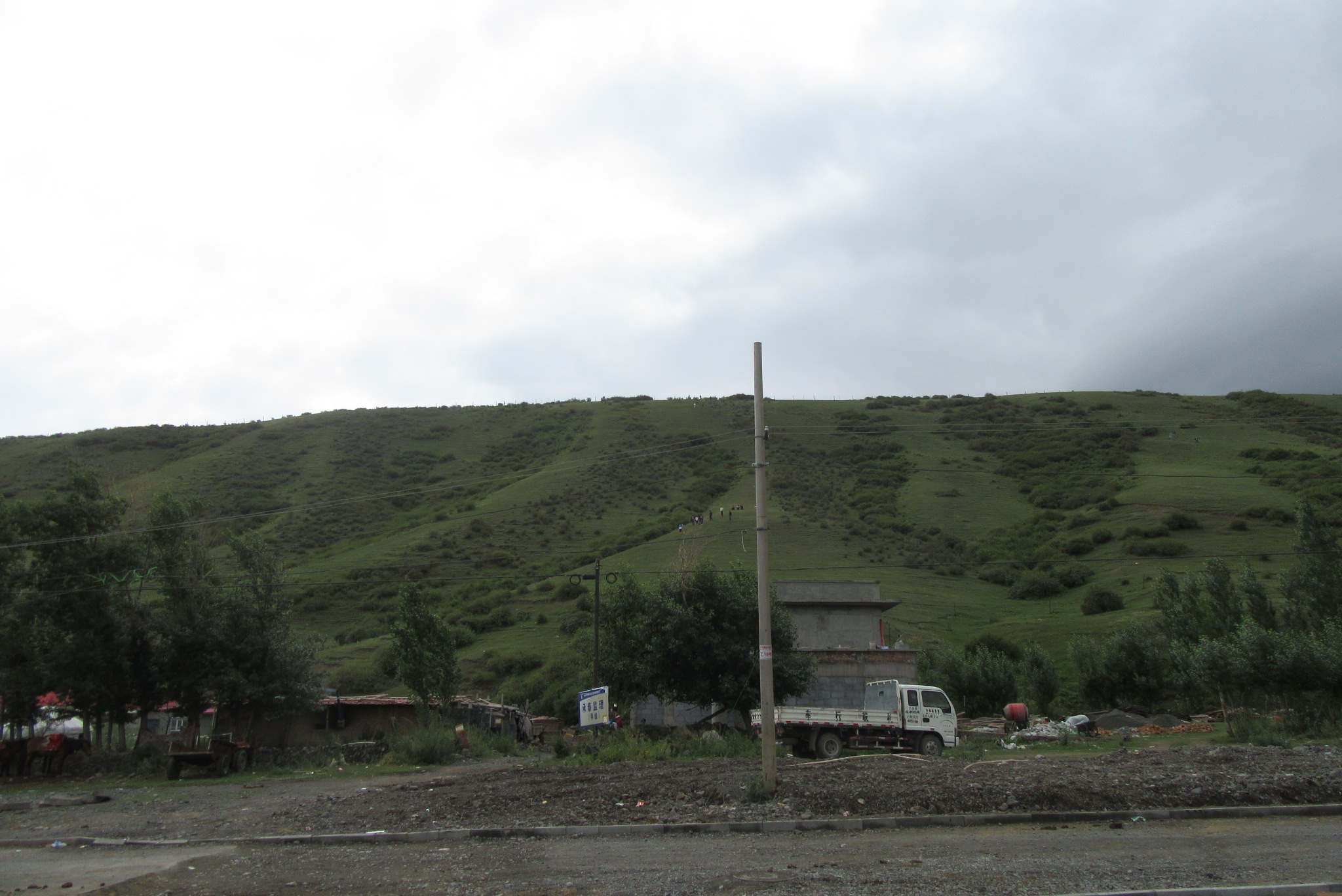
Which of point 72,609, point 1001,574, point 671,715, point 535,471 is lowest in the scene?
point 671,715

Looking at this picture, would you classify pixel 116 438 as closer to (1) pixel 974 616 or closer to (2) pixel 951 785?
(1) pixel 974 616

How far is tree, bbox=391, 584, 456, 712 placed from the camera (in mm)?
30547

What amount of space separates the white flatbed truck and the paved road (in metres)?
14.8

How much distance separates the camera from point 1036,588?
6091cm

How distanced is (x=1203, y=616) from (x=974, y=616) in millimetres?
14708

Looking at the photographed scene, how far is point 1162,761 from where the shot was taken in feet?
49.9

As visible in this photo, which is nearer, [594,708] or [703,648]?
[594,708]

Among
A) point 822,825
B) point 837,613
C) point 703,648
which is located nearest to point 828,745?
point 703,648

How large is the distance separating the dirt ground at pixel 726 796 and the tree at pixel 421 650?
39.8 ft

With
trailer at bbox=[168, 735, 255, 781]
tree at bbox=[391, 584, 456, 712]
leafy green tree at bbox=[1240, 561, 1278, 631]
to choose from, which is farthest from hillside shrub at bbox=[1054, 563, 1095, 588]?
trailer at bbox=[168, 735, 255, 781]

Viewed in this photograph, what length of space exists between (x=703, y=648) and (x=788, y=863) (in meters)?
19.8

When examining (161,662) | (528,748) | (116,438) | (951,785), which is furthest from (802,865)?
(116,438)

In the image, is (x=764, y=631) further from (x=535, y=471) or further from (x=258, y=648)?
(x=535, y=471)

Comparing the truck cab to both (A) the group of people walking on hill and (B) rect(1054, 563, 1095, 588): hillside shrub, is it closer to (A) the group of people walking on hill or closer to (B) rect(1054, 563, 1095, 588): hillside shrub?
(A) the group of people walking on hill
